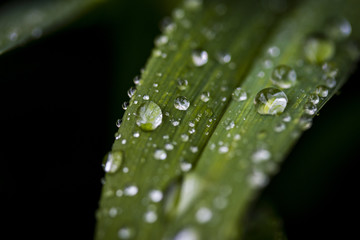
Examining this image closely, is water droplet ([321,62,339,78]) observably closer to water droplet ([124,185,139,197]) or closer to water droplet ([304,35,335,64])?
water droplet ([304,35,335,64])

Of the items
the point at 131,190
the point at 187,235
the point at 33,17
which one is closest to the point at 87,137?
the point at 33,17

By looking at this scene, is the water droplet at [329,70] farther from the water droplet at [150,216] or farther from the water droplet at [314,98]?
the water droplet at [150,216]

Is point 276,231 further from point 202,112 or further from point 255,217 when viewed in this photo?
point 202,112

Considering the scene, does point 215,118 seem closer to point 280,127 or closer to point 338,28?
point 280,127

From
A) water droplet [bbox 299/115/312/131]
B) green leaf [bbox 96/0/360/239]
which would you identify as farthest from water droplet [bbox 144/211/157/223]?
water droplet [bbox 299/115/312/131]

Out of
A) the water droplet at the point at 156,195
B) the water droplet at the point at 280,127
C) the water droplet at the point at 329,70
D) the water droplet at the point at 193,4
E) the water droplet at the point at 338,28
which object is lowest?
the water droplet at the point at 156,195

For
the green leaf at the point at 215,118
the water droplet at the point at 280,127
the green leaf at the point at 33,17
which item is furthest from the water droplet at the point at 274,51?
the green leaf at the point at 33,17
